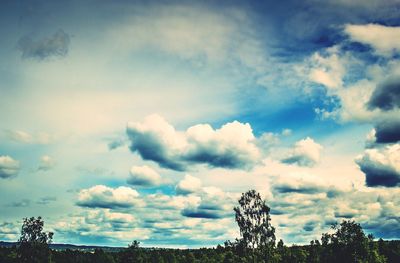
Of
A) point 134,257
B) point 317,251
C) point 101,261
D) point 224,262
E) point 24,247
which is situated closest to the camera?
point 24,247

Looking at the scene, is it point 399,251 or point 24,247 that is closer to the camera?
point 24,247

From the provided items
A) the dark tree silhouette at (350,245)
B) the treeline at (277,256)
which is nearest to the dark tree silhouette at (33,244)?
the treeline at (277,256)

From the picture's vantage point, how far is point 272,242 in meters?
91.4

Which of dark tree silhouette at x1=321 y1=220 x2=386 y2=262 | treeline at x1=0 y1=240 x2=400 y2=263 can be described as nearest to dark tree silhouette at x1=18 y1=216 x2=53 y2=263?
treeline at x1=0 y1=240 x2=400 y2=263

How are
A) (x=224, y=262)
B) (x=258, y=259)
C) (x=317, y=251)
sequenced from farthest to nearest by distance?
1. (x=224, y=262)
2. (x=317, y=251)
3. (x=258, y=259)

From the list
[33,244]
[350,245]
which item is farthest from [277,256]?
[33,244]

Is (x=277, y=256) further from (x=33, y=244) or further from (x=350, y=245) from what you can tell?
(x=33, y=244)

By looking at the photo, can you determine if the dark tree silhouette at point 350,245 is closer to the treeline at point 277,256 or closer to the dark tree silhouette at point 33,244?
the treeline at point 277,256

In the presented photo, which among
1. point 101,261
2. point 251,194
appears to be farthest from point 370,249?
point 101,261

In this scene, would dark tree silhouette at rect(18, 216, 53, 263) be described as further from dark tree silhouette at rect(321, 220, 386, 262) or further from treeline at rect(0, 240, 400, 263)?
dark tree silhouette at rect(321, 220, 386, 262)

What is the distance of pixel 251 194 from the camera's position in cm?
9369

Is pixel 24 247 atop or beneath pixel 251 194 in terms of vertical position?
beneath

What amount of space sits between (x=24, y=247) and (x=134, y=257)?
33.4 metres

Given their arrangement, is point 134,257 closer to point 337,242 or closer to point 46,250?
point 46,250
